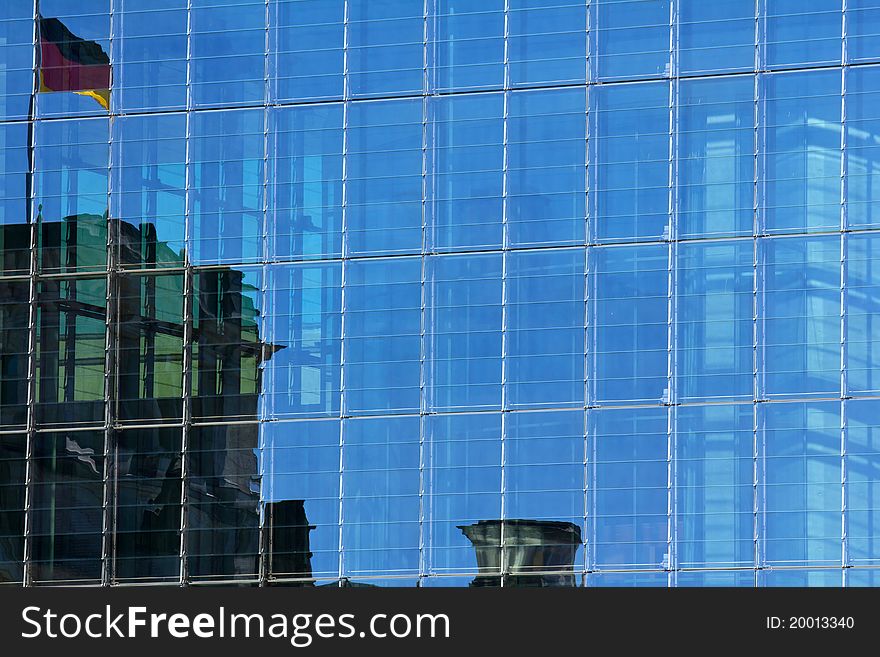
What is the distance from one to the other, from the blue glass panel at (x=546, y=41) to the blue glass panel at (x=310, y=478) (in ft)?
16.4

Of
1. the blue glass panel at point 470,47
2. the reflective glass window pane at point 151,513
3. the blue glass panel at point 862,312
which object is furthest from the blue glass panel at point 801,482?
the reflective glass window pane at point 151,513

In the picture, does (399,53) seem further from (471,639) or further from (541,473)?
(471,639)

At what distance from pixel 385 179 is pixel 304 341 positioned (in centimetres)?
227

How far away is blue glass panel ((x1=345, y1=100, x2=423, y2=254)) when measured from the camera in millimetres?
25734

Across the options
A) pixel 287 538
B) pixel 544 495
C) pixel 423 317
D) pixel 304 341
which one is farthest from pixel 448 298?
pixel 287 538

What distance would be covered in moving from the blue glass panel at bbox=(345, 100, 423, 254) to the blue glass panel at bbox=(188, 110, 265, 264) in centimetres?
124

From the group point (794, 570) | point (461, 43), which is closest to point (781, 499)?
point (794, 570)

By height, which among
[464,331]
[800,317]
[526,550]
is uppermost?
[800,317]

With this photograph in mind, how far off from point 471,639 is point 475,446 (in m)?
2.84

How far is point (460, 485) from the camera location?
25.2 metres

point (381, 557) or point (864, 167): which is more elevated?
point (864, 167)

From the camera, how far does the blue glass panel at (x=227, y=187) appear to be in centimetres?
2620

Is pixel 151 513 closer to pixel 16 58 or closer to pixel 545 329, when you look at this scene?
pixel 545 329

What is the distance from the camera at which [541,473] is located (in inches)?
985
